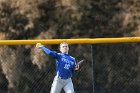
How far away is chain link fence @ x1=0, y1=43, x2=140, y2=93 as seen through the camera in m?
10.8

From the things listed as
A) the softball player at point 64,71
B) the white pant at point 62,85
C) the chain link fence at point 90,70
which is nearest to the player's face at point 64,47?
the softball player at point 64,71

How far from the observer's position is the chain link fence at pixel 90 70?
10.8 metres

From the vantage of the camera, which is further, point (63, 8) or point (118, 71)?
point (63, 8)

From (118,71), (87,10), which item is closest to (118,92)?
(118,71)

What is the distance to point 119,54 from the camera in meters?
10.9

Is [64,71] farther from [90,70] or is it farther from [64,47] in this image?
[90,70]

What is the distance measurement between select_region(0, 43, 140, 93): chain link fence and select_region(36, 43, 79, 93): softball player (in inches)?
34.4

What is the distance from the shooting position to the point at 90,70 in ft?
35.4

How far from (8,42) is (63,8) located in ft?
6.85

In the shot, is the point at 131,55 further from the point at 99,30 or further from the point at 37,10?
the point at 37,10

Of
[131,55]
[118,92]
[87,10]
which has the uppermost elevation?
[87,10]

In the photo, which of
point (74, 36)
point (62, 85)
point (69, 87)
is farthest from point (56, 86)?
point (74, 36)

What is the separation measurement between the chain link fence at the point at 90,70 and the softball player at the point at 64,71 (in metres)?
0.87

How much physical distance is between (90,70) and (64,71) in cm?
108
